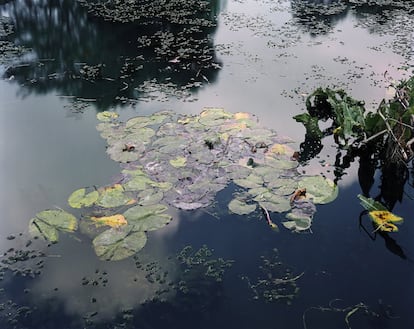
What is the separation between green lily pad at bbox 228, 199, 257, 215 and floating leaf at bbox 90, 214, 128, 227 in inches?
22.2

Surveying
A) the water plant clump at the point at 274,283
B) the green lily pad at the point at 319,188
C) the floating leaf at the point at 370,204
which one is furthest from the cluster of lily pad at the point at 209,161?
the water plant clump at the point at 274,283

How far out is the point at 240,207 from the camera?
249 cm

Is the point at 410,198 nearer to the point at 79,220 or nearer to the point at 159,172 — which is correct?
the point at 159,172

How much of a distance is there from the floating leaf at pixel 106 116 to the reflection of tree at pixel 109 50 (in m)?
0.23

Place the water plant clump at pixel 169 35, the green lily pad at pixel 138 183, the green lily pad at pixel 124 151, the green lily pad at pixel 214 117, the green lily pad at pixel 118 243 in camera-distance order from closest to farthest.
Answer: the green lily pad at pixel 118 243, the green lily pad at pixel 138 183, the green lily pad at pixel 124 151, the green lily pad at pixel 214 117, the water plant clump at pixel 169 35

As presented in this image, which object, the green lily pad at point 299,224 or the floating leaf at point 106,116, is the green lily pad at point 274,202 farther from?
the floating leaf at point 106,116

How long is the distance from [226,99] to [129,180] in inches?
51.4

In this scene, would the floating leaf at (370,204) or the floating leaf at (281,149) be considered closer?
the floating leaf at (370,204)

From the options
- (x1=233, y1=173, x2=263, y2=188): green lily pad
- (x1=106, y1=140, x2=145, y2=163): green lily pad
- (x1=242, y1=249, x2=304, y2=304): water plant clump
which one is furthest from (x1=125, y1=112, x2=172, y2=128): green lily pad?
(x1=242, y1=249, x2=304, y2=304): water plant clump

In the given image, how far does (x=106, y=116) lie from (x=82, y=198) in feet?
A: 3.33

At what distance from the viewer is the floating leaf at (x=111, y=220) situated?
7.76ft

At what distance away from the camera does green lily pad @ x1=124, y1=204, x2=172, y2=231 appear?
2355 mm

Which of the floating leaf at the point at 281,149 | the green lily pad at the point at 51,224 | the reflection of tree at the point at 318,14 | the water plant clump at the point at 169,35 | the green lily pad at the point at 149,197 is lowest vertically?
the green lily pad at the point at 51,224

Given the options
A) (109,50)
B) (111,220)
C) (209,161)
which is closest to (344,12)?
(109,50)
